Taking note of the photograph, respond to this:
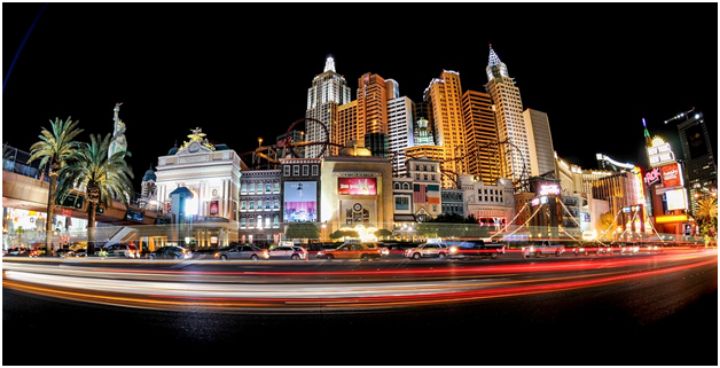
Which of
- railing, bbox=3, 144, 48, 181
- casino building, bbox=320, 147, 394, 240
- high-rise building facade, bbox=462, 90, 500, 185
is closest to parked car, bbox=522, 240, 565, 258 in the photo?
casino building, bbox=320, 147, 394, 240

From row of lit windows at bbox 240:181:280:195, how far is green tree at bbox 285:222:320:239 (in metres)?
20.5

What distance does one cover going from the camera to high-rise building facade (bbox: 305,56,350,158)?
561ft

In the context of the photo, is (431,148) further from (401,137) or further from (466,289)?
(466,289)

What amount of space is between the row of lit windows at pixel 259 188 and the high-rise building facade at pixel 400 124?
83363mm

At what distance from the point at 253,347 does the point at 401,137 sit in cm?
15677

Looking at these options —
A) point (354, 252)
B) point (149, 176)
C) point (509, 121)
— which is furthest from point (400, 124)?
point (354, 252)

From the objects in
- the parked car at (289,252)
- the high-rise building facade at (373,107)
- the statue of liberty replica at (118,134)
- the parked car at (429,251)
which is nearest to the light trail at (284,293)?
the parked car at (429,251)

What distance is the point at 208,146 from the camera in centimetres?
8162

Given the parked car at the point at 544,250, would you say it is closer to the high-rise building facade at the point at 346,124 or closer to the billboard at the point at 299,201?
the billboard at the point at 299,201

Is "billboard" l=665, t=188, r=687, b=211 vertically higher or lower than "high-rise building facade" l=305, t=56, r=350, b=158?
lower

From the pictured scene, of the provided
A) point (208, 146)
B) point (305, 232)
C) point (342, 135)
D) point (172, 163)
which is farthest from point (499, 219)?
point (342, 135)

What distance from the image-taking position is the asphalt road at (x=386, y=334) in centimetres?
469

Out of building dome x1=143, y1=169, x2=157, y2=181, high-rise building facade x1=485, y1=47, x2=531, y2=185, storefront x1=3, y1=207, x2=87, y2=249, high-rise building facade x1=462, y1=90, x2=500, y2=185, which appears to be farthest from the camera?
high-rise building facade x1=485, y1=47, x2=531, y2=185

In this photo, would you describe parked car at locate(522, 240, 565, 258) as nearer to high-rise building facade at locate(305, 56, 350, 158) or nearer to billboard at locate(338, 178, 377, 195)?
billboard at locate(338, 178, 377, 195)
